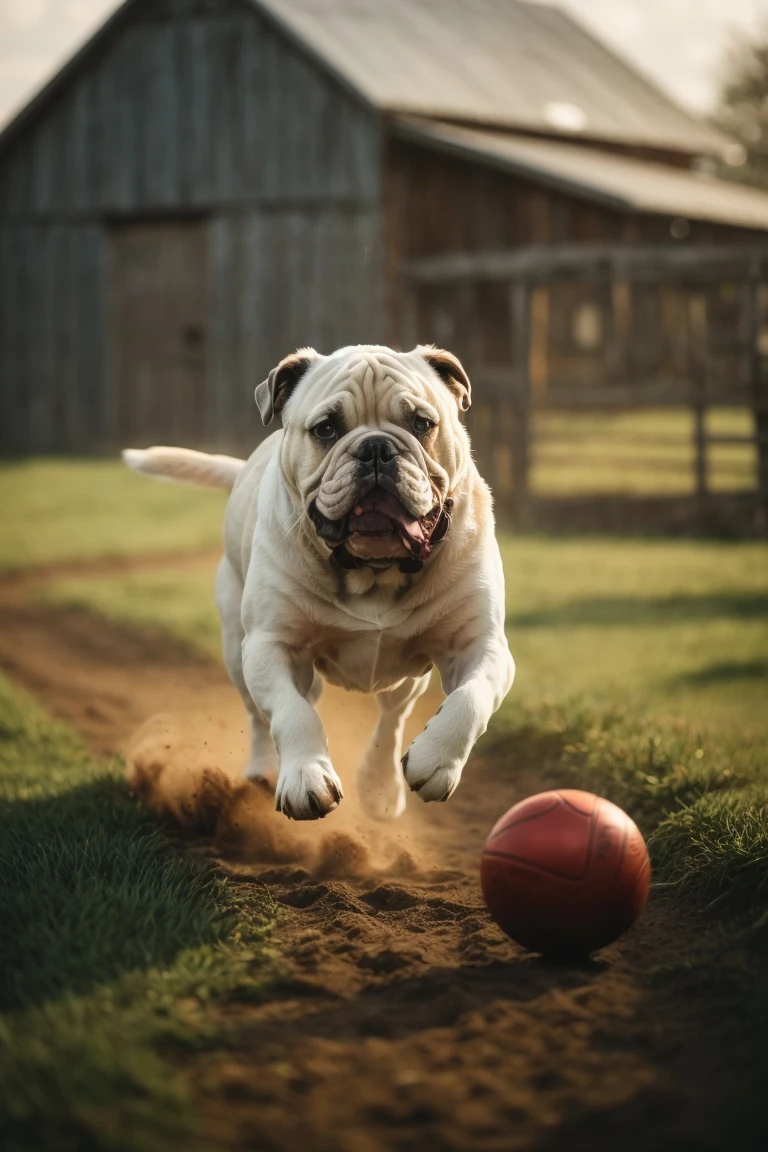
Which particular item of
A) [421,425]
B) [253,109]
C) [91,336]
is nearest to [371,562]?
[421,425]

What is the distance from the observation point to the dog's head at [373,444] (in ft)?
14.3

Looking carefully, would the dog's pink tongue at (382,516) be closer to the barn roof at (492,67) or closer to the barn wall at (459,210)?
the barn wall at (459,210)

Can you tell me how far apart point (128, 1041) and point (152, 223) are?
21.9m

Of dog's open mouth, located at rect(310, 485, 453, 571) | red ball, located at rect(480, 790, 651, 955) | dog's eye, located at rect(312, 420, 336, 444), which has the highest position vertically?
dog's eye, located at rect(312, 420, 336, 444)

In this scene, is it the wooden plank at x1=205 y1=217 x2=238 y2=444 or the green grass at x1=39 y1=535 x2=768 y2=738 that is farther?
the wooden plank at x1=205 y1=217 x2=238 y2=444

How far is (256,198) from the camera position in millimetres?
21750

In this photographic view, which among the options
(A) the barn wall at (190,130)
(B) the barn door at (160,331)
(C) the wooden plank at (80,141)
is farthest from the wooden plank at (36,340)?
(B) the barn door at (160,331)

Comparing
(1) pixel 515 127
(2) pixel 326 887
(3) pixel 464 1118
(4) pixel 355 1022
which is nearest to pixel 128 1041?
(4) pixel 355 1022

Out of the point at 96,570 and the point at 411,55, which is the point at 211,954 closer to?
the point at 96,570

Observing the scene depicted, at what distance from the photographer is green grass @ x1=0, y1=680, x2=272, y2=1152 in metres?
2.80

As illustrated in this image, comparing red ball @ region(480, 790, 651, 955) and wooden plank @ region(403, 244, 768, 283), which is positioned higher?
wooden plank @ region(403, 244, 768, 283)

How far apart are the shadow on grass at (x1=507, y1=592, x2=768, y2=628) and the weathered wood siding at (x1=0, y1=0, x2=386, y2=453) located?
10.5 metres

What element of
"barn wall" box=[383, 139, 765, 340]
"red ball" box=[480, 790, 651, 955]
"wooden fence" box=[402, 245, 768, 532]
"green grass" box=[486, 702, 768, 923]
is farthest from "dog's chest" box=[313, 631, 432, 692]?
"barn wall" box=[383, 139, 765, 340]

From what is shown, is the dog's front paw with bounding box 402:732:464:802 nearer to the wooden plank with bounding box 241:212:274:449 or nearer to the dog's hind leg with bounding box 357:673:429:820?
the dog's hind leg with bounding box 357:673:429:820
